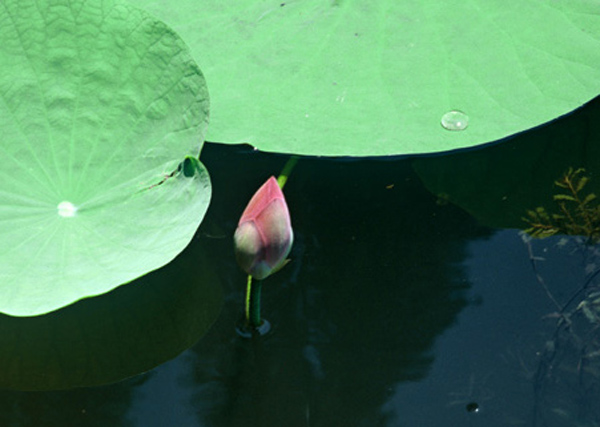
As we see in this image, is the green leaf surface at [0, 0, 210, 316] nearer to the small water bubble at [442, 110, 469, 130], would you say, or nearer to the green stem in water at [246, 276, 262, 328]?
the green stem in water at [246, 276, 262, 328]

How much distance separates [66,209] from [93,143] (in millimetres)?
174

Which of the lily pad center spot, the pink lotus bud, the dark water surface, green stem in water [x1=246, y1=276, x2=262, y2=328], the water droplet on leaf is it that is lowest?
the water droplet on leaf

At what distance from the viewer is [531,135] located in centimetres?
212

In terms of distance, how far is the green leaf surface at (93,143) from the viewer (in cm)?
155

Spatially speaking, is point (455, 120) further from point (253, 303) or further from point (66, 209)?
point (66, 209)

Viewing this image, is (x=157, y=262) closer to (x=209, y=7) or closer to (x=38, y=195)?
(x=38, y=195)

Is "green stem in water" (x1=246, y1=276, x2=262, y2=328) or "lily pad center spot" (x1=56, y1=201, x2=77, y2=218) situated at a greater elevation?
"lily pad center spot" (x1=56, y1=201, x2=77, y2=218)

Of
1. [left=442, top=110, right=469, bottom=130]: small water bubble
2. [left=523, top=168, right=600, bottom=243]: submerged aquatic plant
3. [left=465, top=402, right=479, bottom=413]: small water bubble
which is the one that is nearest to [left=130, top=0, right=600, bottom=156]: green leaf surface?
[left=442, top=110, right=469, bottom=130]: small water bubble

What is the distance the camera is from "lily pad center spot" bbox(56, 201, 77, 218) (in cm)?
163

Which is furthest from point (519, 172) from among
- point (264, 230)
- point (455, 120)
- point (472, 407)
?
point (264, 230)

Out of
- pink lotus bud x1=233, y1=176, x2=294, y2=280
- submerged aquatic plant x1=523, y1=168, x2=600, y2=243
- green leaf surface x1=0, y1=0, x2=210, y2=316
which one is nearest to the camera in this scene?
pink lotus bud x1=233, y1=176, x2=294, y2=280

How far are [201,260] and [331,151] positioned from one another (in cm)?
39

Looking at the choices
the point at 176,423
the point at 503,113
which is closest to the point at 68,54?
the point at 176,423

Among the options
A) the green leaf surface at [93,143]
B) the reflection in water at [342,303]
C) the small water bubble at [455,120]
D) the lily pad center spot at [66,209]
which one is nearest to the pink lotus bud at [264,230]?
the green leaf surface at [93,143]
